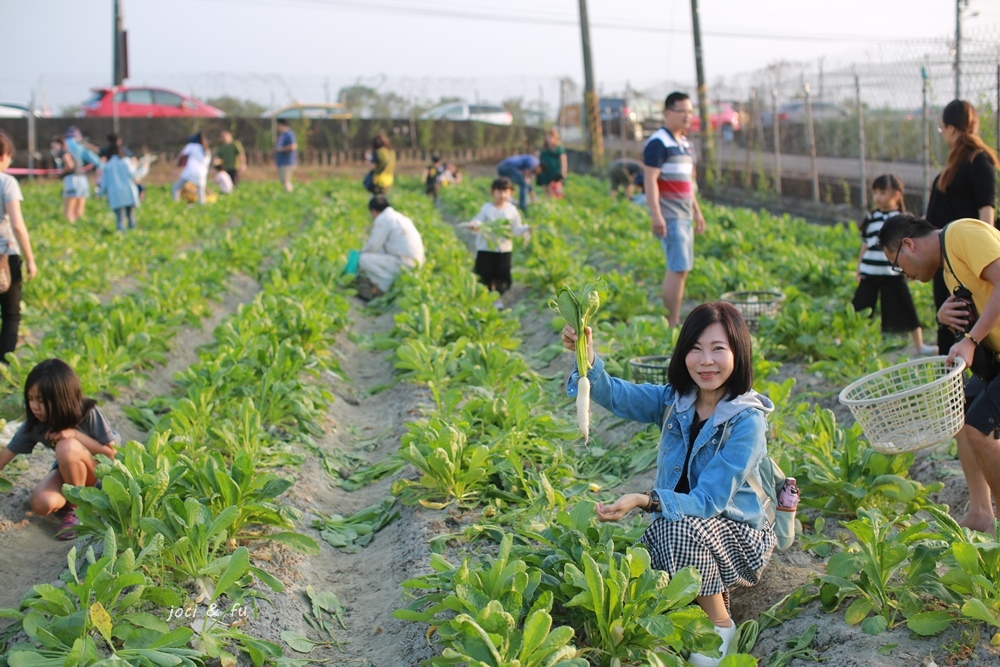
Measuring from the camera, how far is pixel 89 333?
22.9 ft

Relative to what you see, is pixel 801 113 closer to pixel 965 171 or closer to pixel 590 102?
pixel 590 102

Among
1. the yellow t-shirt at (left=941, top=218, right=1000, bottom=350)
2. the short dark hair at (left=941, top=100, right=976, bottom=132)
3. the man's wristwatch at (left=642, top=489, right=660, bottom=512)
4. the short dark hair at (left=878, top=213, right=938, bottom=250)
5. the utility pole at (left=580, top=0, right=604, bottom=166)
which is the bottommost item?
the man's wristwatch at (left=642, top=489, right=660, bottom=512)

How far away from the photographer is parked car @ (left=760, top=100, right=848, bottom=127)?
1755 cm

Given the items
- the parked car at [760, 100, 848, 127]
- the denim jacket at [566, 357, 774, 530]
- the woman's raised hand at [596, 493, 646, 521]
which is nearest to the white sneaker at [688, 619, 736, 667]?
the denim jacket at [566, 357, 774, 530]

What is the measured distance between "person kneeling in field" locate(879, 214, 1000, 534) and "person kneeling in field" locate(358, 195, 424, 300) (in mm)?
6269

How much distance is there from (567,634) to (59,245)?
11.5m

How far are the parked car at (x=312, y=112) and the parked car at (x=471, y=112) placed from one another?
9.38 ft

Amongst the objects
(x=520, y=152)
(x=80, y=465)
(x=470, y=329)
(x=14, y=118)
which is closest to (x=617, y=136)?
(x=520, y=152)

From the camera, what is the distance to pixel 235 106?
110ft

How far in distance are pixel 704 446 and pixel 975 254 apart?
1318mm

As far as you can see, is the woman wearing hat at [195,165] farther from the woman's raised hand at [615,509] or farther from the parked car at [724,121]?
the woman's raised hand at [615,509]

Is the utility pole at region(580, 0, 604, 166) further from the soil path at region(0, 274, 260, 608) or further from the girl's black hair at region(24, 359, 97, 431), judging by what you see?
the girl's black hair at region(24, 359, 97, 431)

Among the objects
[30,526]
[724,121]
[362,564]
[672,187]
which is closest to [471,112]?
[724,121]

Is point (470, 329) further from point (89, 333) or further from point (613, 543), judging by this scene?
point (613, 543)
